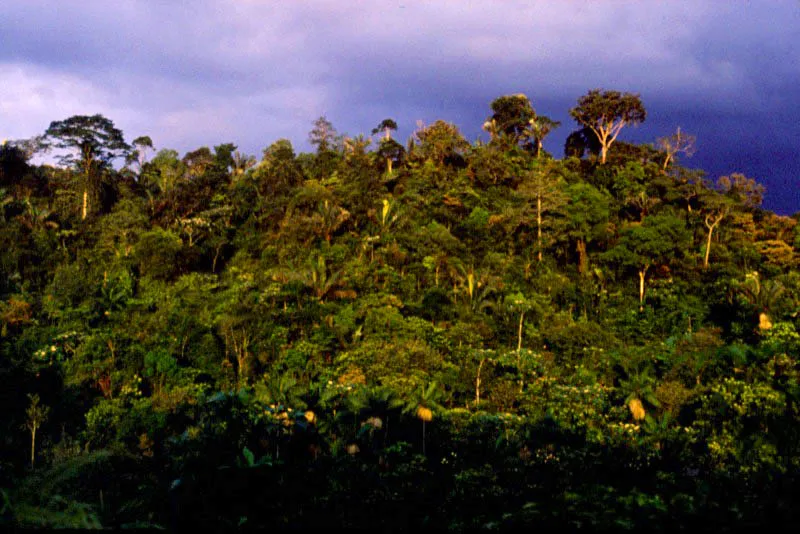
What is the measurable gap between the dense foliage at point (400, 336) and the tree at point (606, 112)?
130mm

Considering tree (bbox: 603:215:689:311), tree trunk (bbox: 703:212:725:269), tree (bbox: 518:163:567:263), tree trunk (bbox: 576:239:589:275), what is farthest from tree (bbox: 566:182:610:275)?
tree trunk (bbox: 703:212:725:269)

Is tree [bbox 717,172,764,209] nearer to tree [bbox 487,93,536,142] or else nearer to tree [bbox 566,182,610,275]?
tree [bbox 566,182,610,275]

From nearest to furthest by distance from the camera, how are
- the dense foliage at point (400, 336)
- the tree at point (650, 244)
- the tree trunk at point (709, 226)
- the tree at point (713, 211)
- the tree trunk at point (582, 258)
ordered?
the dense foliage at point (400, 336) < the tree at point (650, 244) < the tree trunk at point (709, 226) < the tree trunk at point (582, 258) < the tree at point (713, 211)

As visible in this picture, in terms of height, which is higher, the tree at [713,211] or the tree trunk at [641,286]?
the tree at [713,211]

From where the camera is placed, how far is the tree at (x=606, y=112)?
97.7ft

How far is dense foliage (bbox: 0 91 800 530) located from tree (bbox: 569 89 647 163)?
5.1 inches

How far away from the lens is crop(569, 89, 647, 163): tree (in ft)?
97.7

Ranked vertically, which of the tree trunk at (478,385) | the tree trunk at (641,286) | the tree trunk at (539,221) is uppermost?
the tree trunk at (539,221)

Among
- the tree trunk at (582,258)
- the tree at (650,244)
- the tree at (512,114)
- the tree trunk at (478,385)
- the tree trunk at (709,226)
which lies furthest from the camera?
the tree at (512,114)

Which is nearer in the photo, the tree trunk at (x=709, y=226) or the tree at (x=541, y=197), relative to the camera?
the tree trunk at (x=709, y=226)

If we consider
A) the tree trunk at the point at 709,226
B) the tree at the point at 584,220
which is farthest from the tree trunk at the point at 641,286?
the tree trunk at the point at 709,226

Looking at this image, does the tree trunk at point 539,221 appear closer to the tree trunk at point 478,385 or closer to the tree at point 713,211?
the tree at point 713,211

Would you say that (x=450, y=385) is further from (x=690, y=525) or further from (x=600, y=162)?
(x=600, y=162)

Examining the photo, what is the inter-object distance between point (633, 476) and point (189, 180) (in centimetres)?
2475
